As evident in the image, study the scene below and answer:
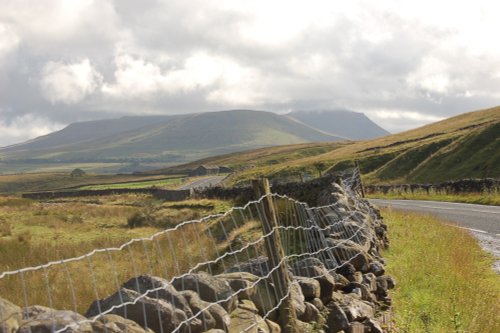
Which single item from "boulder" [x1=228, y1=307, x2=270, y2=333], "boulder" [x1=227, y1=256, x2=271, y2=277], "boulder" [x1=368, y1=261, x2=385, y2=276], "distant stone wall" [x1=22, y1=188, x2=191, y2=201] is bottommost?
"distant stone wall" [x1=22, y1=188, x2=191, y2=201]

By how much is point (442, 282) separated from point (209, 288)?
22.4ft

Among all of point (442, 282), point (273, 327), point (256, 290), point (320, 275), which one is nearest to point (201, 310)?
point (273, 327)

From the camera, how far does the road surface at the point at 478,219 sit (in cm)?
1633

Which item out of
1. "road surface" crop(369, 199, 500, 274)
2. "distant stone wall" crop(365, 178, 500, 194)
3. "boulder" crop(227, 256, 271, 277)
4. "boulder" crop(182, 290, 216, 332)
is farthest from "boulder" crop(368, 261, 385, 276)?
"distant stone wall" crop(365, 178, 500, 194)

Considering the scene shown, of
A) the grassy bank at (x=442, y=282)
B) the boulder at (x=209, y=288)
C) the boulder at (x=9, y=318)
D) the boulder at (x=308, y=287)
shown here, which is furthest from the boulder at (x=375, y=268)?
the boulder at (x=9, y=318)

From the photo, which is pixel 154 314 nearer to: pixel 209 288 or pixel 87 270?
pixel 209 288

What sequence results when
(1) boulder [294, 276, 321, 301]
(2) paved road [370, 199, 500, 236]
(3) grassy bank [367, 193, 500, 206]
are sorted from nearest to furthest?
1. (1) boulder [294, 276, 321, 301]
2. (2) paved road [370, 199, 500, 236]
3. (3) grassy bank [367, 193, 500, 206]

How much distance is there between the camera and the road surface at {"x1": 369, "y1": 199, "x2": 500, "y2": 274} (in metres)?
16.3

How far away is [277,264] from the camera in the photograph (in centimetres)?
641

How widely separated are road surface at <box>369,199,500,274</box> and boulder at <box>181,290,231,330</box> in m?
9.71

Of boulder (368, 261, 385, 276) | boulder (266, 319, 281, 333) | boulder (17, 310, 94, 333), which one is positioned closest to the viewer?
boulder (17, 310, 94, 333)

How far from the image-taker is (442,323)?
8.42 meters

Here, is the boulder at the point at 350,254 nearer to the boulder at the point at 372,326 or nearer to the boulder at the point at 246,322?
the boulder at the point at 372,326

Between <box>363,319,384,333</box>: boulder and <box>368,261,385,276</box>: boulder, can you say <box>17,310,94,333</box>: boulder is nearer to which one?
<box>363,319,384,333</box>: boulder
